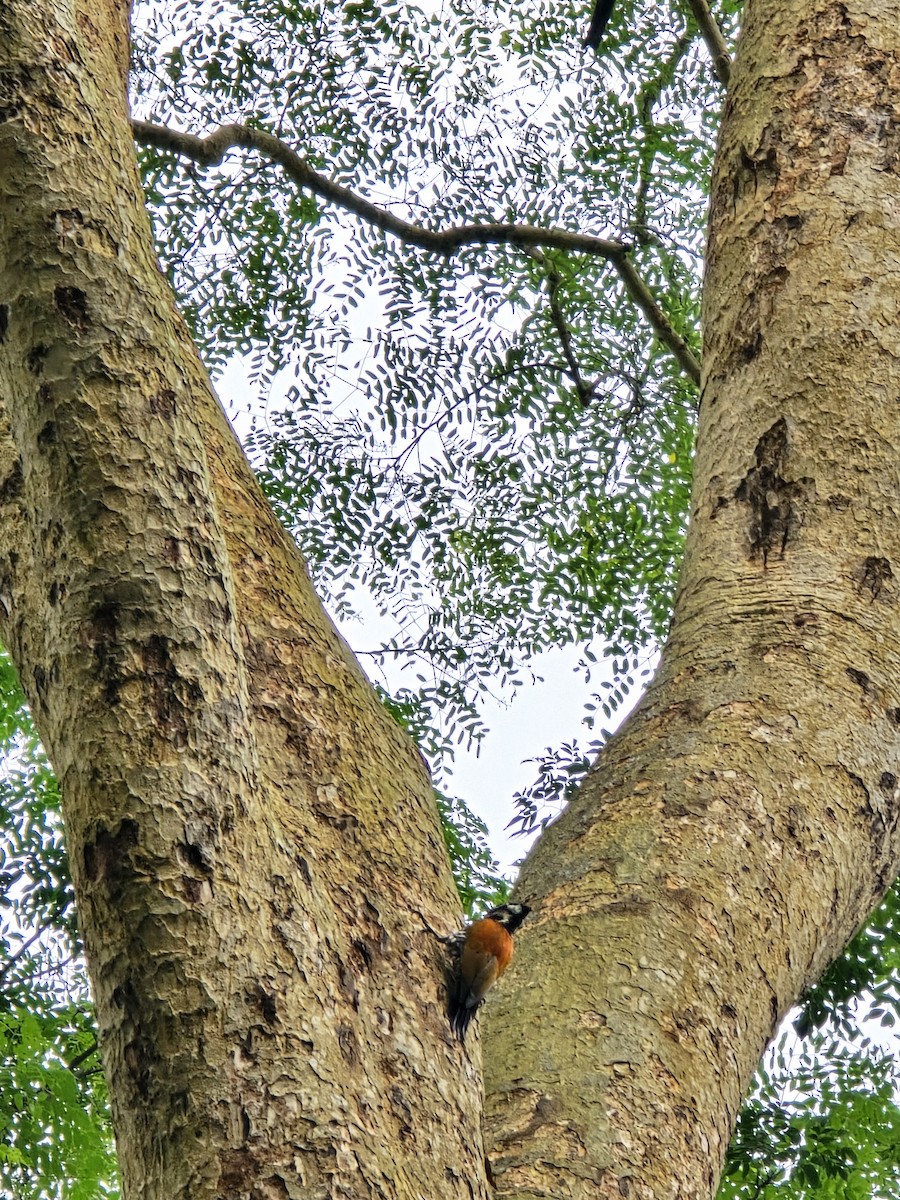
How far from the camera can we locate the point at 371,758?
7.12 feet

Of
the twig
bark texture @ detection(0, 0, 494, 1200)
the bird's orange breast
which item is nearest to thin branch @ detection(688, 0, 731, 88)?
the twig

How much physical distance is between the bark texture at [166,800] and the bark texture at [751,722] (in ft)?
1.19

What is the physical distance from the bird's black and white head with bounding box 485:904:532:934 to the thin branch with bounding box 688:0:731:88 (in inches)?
162

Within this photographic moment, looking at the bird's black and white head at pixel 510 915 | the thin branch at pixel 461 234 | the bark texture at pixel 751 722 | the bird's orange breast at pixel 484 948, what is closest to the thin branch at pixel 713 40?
the thin branch at pixel 461 234

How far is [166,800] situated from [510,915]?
97 centimetres

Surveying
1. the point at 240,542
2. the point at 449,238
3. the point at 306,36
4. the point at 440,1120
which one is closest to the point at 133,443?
the point at 240,542

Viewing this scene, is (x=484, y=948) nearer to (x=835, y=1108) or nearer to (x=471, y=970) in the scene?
(x=471, y=970)

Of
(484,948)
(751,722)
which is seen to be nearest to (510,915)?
(484,948)

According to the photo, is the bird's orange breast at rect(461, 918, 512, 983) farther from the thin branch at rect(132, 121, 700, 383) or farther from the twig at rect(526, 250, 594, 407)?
the twig at rect(526, 250, 594, 407)

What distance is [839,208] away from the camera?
133 inches

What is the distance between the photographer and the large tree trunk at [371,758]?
1.51m

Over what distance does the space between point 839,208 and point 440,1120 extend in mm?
2659

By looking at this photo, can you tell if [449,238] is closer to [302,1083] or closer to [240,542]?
[240,542]

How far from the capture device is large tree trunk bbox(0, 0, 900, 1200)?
1509 millimetres
